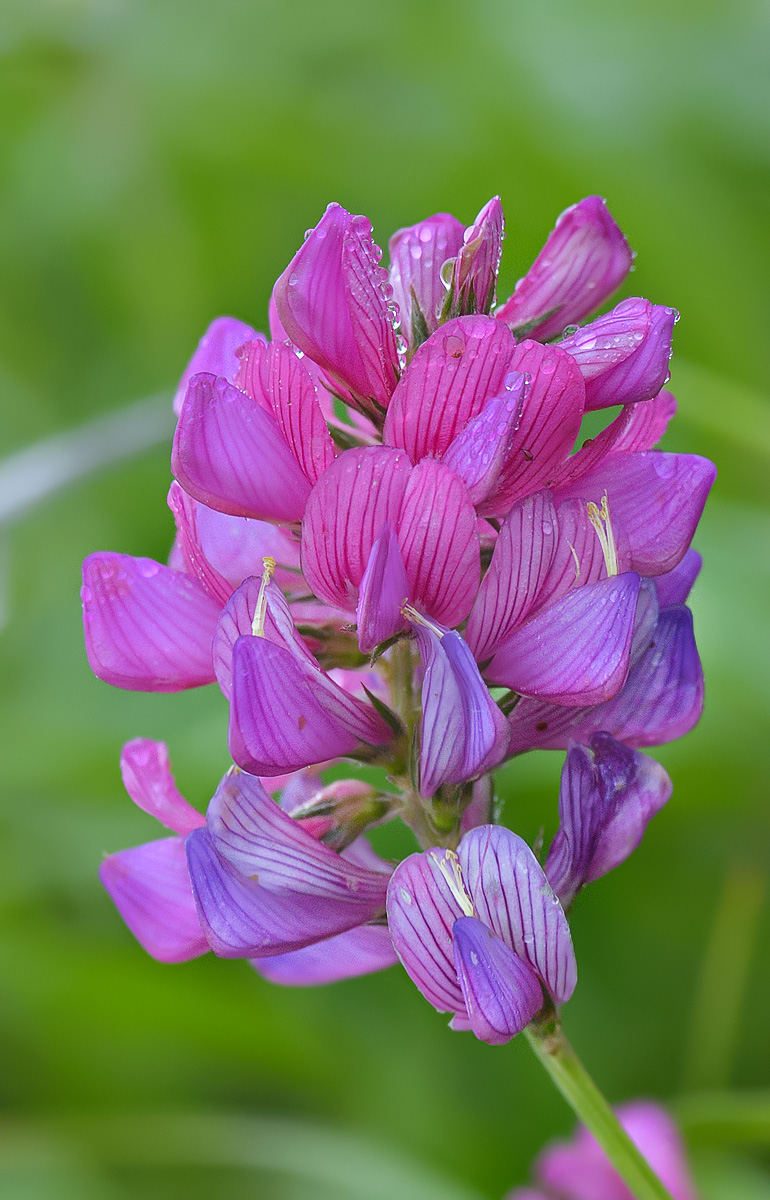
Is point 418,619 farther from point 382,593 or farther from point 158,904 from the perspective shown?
point 158,904

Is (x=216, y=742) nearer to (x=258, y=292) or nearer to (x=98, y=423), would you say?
(x=98, y=423)

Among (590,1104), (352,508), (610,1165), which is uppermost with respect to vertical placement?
(352,508)

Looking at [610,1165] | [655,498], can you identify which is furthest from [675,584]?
[610,1165]

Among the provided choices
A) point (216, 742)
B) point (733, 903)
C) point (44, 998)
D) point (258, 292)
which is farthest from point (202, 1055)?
point (258, 292)

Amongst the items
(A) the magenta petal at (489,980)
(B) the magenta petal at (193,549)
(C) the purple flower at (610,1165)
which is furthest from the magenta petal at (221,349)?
(C) the purple flower at (610,1165)

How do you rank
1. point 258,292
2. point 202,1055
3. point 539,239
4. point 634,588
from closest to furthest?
1. point 634,588
2. point 202,1055
3. point 539,239
4. point 258,292

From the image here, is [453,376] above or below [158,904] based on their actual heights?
above
